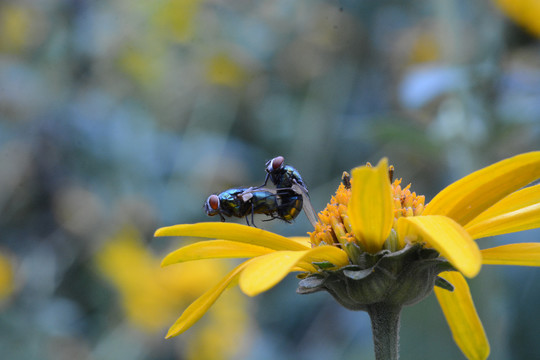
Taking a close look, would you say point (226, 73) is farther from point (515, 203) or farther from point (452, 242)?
point (452, 242)

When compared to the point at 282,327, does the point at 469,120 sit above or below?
above

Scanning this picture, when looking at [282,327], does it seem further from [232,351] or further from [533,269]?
[533,269]

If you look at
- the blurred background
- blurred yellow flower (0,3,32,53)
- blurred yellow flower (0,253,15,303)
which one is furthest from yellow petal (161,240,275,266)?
blurred yellow flower (0,3,32,53)

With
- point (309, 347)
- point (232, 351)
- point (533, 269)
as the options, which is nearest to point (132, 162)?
point (232, 351)

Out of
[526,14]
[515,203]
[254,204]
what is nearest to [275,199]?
[254,204]

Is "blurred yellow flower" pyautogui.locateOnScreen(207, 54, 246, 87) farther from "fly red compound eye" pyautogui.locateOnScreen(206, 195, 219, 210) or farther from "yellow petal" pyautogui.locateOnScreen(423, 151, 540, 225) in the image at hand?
"yellow petal" pyautogui.locateOnScreen(423, 151, 540, 225)

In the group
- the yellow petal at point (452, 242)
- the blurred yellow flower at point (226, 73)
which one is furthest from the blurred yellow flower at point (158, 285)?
the yellow petal at point (452, 242)
